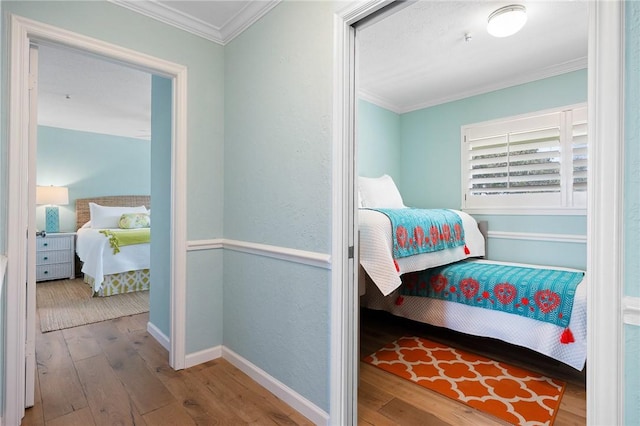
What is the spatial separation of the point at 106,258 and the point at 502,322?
439 centimetres

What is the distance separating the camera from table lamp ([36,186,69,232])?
508cm

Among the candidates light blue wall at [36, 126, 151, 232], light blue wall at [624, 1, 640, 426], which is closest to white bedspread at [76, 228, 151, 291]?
light blue wall at [36, 126, 151, 232]

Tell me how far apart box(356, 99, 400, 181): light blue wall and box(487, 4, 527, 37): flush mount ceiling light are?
5.39 ft

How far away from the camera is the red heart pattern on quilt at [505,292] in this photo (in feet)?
8.03

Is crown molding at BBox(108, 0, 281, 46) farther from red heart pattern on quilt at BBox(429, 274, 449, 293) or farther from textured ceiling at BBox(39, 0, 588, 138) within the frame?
red heart pattern on quilt at BBox(429, 274, 449, 293)

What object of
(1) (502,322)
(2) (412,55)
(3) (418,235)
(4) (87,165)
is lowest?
(1) (502,322)

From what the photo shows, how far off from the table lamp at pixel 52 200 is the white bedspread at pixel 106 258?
124 cm

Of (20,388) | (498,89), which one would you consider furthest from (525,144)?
(20,388)

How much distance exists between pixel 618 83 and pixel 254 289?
2.00m

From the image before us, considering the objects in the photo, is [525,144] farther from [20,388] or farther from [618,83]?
[20,388]

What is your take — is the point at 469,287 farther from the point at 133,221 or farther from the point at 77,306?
the point at 133,221

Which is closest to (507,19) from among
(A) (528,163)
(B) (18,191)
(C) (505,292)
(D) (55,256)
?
(A) (528,163)

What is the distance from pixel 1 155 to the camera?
1623 millimetres

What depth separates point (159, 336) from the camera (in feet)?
9.02
